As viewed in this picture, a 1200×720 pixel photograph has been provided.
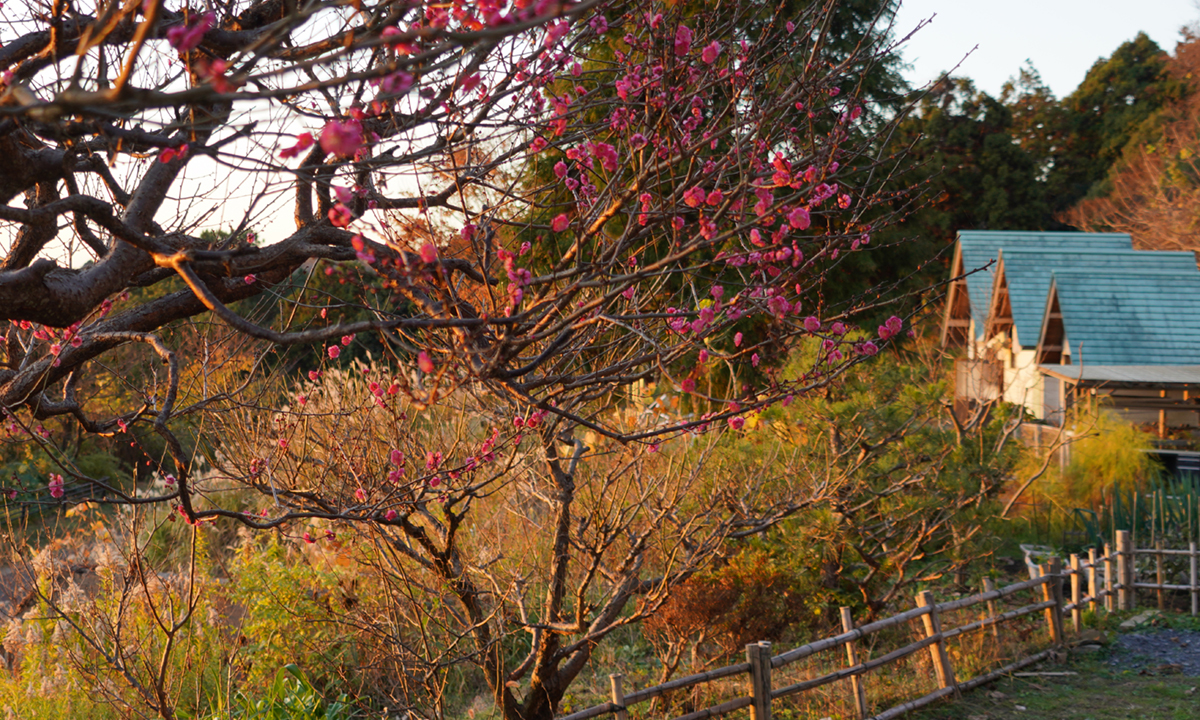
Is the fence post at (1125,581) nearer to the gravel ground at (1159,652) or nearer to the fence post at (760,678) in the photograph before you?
the gravel ground at (1159,652)

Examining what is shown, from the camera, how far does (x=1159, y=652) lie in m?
6.77

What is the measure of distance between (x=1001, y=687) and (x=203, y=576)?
538cm

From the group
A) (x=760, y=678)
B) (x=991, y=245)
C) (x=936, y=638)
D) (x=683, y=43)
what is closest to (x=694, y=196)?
(x=683, y=43)

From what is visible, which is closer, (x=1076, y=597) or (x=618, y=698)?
(x=618, y=698)

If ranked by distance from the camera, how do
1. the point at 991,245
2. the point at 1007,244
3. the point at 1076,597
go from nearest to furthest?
the point at 1076,597, the point at 1007,244, the point at 991,245

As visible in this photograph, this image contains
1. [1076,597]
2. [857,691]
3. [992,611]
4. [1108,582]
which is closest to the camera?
[857,691]

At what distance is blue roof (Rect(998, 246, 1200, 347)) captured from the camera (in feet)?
52.5

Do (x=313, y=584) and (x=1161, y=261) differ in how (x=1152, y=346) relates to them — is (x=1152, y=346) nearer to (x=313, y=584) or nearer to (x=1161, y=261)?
(x=1161, y=261)

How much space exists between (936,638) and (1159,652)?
258cm

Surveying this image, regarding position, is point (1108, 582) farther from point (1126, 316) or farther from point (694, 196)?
point (1126, 316)

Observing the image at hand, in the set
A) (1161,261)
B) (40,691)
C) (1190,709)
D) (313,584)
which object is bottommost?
(1190,709)

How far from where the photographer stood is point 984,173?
84.7ft

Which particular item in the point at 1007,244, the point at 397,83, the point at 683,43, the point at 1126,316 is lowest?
the point at 397,83

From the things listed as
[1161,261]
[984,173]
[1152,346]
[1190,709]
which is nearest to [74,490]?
[1190,709]
